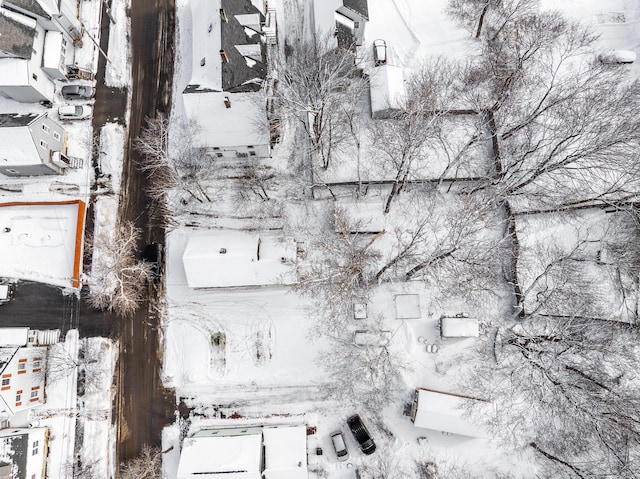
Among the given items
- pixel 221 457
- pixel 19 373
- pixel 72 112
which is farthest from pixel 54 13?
pixel 221 457

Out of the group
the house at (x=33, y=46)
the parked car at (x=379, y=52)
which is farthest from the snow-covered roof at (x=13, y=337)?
the parked car at (x=379, y=52)

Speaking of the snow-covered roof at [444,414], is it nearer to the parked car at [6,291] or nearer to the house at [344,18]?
the house at [344,18]

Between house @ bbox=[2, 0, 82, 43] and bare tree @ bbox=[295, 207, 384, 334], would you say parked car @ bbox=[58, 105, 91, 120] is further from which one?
bare tree @ bbox=[295, 207, 384, 334]

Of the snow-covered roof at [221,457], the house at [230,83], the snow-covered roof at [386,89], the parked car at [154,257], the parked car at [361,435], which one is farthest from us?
the parked car at [154,257]

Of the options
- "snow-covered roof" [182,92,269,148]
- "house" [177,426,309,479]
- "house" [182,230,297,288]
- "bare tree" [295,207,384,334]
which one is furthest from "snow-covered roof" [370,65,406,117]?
"house" [177,426,309,479]

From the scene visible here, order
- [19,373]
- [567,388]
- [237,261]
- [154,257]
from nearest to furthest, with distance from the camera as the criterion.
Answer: [19,373] → [567,388] → [237,261] → [154,257]

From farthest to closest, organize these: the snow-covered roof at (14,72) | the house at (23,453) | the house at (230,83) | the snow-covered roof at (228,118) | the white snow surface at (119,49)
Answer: the white snow surface at (119,49), the snow-covered roof at (14,72), the snow-covered roof at (228,118), the house at (230,83), the house at (23,453)

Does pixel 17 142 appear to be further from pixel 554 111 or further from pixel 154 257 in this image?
pixel 554 111
